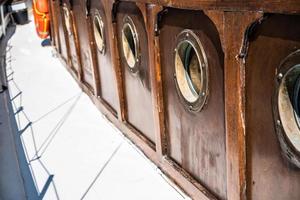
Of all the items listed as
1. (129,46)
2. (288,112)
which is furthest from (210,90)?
(129,46)

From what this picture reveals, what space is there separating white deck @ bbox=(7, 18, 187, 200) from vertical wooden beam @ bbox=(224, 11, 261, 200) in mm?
1012

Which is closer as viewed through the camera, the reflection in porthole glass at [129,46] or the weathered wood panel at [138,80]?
the weathered wood panel at [138,80]

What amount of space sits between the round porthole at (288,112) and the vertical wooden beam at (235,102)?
31 cm

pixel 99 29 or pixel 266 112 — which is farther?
pixel 99 29

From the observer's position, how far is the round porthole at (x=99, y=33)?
554cm

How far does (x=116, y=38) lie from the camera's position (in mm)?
4949

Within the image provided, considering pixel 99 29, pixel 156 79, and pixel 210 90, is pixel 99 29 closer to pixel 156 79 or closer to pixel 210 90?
pixel 156 79

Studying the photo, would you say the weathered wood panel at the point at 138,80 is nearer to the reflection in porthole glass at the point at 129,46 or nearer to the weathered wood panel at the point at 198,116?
the reflection in porthole glass at the point at 129,46

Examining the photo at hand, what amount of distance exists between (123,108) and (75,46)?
8.91 ft

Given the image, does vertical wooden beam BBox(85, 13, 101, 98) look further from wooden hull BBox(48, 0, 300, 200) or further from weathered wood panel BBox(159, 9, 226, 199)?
weathered wood panel BBox(159, 9, 226, 199)

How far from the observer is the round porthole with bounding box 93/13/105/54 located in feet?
18.2

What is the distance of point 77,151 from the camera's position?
5109mm

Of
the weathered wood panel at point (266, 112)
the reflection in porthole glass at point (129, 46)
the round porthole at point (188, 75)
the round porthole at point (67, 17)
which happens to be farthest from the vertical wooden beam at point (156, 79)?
the round porthole at point (67, 17)

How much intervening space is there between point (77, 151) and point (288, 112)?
10.7 feet
